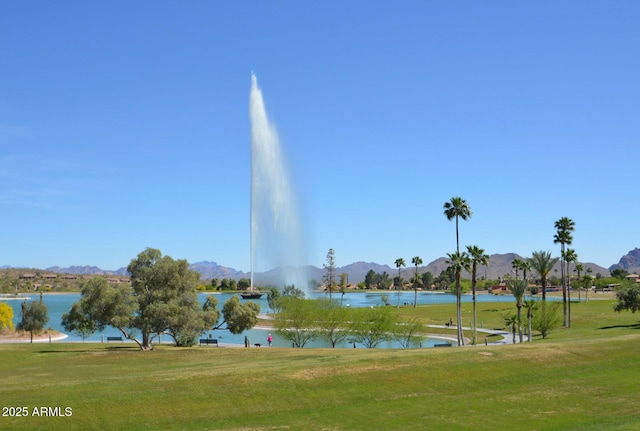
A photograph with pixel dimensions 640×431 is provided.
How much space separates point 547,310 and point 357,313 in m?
26.7

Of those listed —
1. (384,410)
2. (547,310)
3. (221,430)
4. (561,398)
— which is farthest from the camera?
(547,310)

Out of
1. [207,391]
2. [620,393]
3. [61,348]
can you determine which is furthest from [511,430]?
[61,348]

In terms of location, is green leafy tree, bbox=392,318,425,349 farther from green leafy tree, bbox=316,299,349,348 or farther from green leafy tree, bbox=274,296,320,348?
green leafy tree, bbox=274,296,320,348

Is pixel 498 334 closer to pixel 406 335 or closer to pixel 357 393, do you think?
pixel 406 335

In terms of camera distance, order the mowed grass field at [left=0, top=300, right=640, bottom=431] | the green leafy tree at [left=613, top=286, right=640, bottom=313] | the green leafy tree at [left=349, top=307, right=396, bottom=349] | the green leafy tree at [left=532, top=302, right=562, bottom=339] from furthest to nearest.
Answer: the green leafy tree at [left=613, top=286, right=640, bottom=313], the green leafy tree at [left=349, top=307, right=396, bottom=349], the green leafy tree at [left=532, top=302, right=562, bottom=339], the mowed grass field at [left=0, top=300, right=640, bottom=431]

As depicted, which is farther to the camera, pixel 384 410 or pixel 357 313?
pixel 357 313

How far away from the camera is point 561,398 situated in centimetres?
3575

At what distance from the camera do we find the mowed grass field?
30000mm

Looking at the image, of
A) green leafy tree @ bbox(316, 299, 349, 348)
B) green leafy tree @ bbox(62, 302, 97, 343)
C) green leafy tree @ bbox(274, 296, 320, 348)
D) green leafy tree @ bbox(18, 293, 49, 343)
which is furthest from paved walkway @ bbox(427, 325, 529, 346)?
green leafy tree @ bbox(18, 293, 49, 343)

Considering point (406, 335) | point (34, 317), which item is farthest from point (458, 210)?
point (34, 317)

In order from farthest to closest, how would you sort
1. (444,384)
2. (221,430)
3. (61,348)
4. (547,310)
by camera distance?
(547,310)
(61,348)
(444,384)
(221,430)

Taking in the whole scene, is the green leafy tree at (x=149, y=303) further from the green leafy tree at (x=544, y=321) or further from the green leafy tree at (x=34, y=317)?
the green leafy tree at (x=544, y=321)

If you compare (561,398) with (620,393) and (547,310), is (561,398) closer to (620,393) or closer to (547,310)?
(620,393)

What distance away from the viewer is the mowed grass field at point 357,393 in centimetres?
3000
